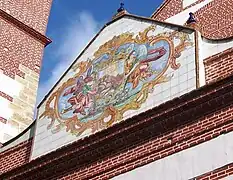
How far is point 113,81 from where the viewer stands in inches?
429

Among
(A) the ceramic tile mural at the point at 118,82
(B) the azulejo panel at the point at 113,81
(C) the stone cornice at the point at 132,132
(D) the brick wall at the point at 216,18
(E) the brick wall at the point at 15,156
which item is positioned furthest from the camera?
(D) the brick wall at the point at 216,18

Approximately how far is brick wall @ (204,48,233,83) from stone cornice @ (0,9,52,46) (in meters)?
5.56

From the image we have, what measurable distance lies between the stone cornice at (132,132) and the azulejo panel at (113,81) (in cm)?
32

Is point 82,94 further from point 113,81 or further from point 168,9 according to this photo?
point 168,9

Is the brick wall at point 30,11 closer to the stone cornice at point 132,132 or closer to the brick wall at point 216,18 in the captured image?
the brick wall at point 216,18

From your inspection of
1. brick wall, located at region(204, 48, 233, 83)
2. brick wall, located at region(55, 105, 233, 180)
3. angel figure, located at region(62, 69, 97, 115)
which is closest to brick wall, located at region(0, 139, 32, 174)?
angel figure, located at region(62, 69, 97, 115)

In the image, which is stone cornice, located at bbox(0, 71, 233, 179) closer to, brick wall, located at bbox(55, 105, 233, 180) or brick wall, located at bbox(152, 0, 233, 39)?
brick wall, located at bbox(55, 105, 233, 180)

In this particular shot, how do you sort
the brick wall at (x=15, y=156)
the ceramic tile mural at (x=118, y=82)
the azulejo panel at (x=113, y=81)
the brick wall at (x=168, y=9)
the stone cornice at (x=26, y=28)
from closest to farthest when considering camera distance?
the ceramic tile mural at (x=118, y=82)
the azulejo panel at (x=113, y=81)
the brick wall at (x=15, y=156)
the brick wall at (x=168, y=9)
the stone cornice at (x=26, y=28)

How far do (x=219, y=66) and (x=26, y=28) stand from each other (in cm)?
590

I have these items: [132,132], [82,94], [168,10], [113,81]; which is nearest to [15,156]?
[82,94]

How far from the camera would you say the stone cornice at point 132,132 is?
931cm

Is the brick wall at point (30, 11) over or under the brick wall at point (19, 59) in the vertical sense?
over

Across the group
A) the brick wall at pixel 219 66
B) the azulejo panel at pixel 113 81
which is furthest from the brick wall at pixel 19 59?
the brick wall at pixel 219 66

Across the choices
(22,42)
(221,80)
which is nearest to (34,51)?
(22,42)
